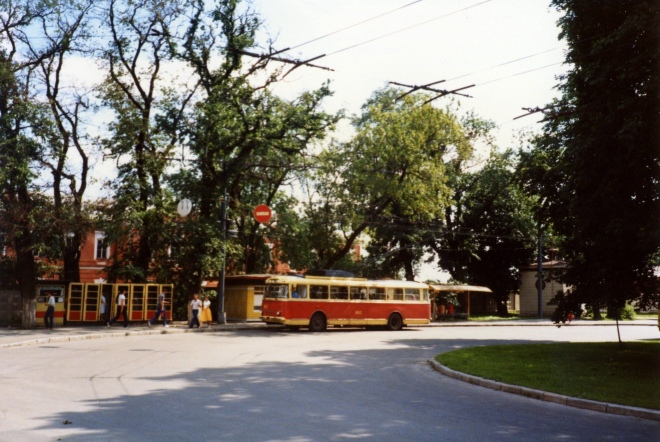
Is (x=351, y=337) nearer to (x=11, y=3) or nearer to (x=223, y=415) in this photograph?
(x=223, y=415)

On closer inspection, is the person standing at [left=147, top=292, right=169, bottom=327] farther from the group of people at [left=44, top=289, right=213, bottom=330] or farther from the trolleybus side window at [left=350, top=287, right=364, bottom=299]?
the trolleybus side window at [left=350, top=287, right=364, bottom=299]

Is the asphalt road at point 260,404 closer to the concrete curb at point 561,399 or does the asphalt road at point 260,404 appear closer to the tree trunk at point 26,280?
the concrete curb at point 561,399

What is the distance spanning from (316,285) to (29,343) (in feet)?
44.5

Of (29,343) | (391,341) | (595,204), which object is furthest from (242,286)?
(595,204)

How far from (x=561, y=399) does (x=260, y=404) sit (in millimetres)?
5439

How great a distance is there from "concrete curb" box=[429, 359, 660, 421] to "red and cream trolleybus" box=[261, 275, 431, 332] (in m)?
15.8

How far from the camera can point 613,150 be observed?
14.6 meters

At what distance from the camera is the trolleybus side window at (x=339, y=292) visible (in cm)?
3073

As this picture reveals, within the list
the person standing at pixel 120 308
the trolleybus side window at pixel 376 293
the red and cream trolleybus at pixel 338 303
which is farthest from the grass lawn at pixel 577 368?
the person standing at pixel 120 308

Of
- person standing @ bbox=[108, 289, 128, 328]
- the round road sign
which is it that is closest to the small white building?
the round road sign

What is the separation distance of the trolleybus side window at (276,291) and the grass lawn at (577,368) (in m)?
11.5

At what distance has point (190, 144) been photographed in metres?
32.4

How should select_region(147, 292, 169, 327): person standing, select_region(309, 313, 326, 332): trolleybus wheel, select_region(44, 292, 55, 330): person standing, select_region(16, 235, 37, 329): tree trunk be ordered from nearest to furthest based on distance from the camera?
select_region(44, 292, 55, 330): person standing < select_region(16, 235, 37, 329): tree trunk < select_region(309, 313, 326, 332): trolleybus wheel < select_region(147, 292, 169, 327): person standing

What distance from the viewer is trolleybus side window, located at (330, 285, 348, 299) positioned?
3073cm
